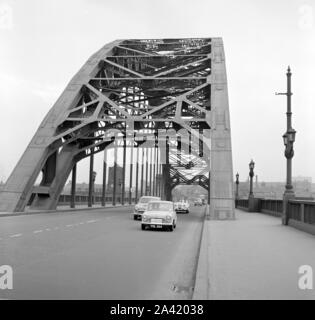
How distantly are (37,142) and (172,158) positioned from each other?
82.2 metres

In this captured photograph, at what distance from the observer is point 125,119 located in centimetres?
3253

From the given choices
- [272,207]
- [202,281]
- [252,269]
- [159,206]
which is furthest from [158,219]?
[272,207]

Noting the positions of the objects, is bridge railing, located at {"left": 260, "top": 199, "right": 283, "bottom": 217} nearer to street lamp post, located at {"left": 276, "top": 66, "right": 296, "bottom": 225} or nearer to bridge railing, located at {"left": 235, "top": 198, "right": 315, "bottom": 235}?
street lamp post, located at {"left": 276, "top": 66, "right": 296, "bottom": 225}

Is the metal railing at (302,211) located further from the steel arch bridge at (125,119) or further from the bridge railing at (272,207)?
the bridge railing at (272,207)

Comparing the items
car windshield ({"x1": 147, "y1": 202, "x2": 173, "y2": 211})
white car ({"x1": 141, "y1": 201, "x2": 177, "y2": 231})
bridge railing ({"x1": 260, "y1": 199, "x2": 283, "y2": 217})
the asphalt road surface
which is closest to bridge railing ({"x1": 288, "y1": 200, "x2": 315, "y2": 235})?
the asphalt road surface

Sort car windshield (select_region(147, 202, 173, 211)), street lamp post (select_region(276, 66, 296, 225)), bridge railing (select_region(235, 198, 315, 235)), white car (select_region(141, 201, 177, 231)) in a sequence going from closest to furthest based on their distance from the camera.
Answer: bridge railing (select_region(235, 198, 315, 235)), white car (select_region(141, 201, 177, 231)), car windshield (select_region(147, 202, 173, 211)), street lamp post (select_region(276, 66, 296, 225))

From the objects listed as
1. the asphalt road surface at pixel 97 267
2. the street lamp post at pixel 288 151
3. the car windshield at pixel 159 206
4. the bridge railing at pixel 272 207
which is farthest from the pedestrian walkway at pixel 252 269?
the bridge railing at pixel 272 207

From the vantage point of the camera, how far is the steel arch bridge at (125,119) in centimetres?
2959

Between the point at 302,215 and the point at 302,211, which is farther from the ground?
the point at 302,211

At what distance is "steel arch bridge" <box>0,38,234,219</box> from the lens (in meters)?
29.6

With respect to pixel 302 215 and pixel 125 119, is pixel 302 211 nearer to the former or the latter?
pixel 302 215

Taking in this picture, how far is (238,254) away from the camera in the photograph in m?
10.7

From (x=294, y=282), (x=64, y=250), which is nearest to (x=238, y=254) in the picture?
(x=294, y=282)
